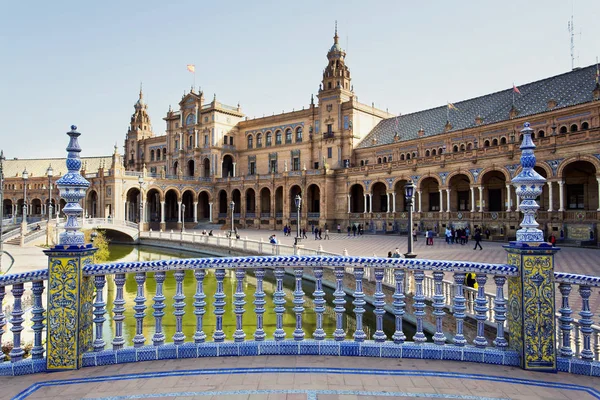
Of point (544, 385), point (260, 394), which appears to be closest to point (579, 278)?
point (544, 385)

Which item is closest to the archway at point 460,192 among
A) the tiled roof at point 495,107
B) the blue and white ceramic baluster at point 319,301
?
the tiled roof at point 495,107

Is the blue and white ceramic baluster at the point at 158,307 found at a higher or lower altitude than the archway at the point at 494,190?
lower

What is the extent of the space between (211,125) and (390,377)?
5602cm

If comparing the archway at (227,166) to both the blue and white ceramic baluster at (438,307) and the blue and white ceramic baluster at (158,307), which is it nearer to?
the blue and white ceramic baluster at (158,307)

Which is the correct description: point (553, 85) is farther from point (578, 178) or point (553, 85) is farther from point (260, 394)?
point (260, 394)

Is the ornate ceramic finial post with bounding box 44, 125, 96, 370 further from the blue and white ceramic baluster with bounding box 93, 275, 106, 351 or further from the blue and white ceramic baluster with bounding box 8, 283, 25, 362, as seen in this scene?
the blue and white ceramic baluster with bounding box 8, 283, 25, 362

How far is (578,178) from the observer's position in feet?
90.8

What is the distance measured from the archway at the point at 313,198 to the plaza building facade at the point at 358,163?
134 millimetres

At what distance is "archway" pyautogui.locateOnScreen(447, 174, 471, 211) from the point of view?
3444 centimetres

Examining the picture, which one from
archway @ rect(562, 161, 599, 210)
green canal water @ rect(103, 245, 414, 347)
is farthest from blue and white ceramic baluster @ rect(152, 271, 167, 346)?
archway @ rect(562, 161, 599, 210)

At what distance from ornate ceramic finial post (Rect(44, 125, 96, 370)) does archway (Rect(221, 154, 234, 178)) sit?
54980 millimetres

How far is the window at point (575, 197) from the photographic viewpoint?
91.6 feet

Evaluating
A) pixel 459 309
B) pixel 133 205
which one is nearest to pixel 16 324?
pixel 459 309

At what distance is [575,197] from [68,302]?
107 ft
